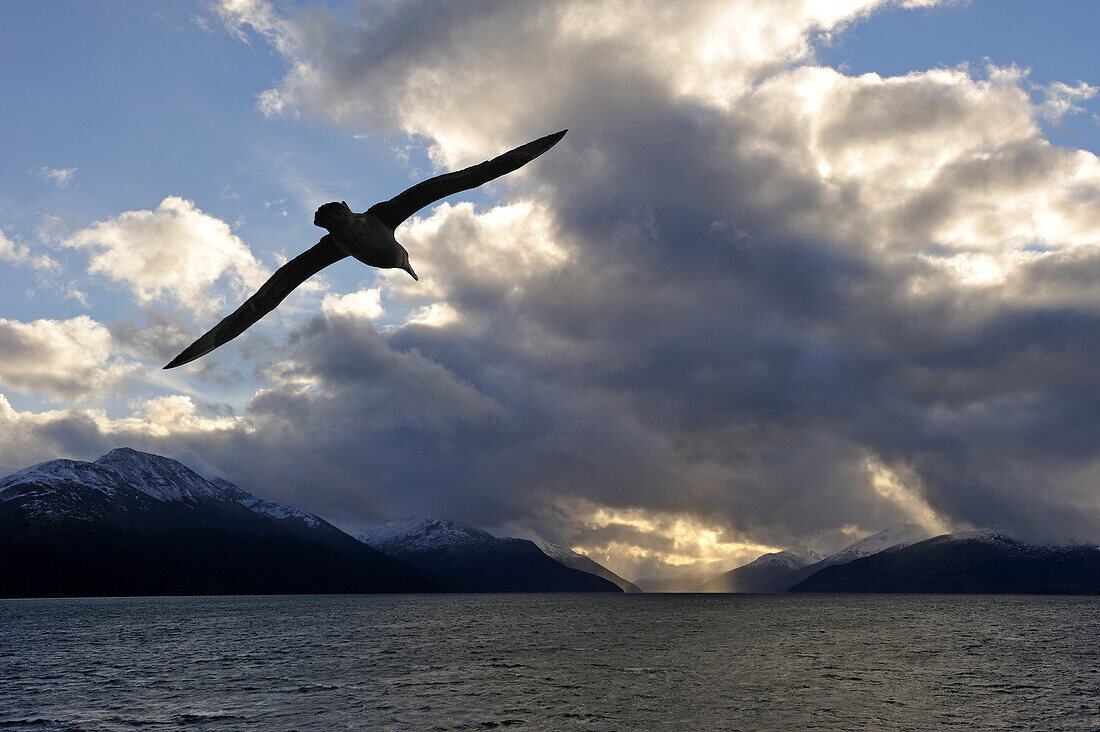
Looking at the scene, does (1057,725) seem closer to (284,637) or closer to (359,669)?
(359,669)

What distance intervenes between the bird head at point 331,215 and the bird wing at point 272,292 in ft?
2.77

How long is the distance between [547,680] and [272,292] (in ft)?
167

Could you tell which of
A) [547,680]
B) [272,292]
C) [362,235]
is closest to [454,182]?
[362,235]

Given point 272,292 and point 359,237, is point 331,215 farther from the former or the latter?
point 272,292

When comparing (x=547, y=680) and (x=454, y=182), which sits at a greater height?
(x=454, y=182)

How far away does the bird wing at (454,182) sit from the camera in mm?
15422

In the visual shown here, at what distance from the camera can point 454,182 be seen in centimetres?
1540

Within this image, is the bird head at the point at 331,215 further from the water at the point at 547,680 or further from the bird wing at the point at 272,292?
the water at the point at 547,680

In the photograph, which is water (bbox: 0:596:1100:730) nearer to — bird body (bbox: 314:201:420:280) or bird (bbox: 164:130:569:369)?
bird (bbox: 164:130:569:369)

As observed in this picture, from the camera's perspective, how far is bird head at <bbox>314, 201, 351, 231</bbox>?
49.3ft

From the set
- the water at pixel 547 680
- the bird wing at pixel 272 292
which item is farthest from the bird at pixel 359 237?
the water at pixel 547 680

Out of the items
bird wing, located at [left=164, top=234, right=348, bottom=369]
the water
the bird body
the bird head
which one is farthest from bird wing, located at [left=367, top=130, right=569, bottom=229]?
the water

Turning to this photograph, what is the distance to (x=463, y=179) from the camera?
15.4m

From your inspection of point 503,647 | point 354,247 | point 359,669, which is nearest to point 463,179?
point 354,247
